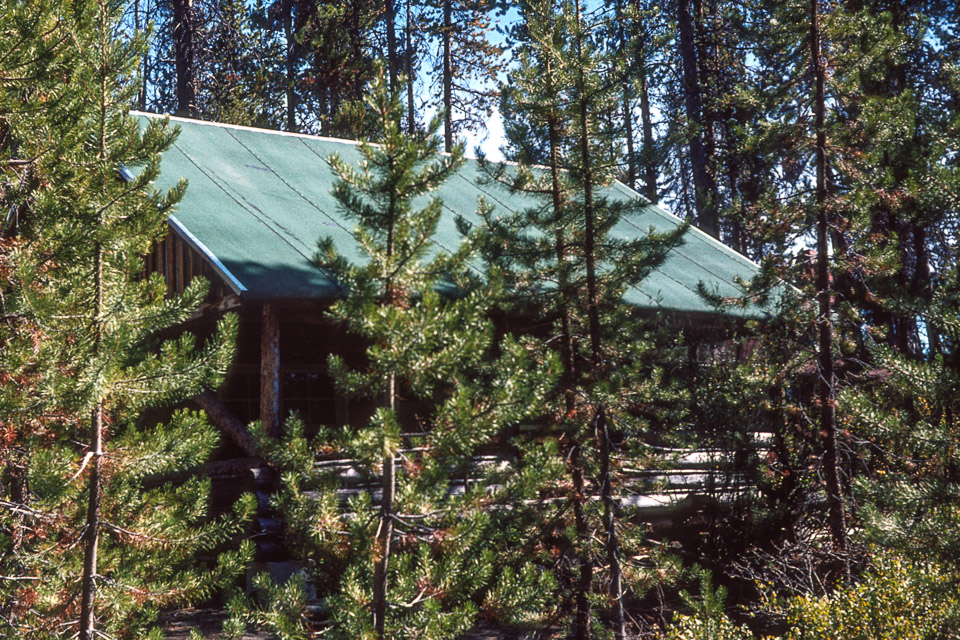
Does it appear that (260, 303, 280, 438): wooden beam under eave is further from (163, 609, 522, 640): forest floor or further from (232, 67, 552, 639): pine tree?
(232, 67, 552, 639): pine tree

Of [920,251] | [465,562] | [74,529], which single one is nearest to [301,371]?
[74,529]

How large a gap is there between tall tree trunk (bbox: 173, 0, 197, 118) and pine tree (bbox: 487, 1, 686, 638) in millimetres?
16035

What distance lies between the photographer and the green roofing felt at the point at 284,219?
10.0 meters

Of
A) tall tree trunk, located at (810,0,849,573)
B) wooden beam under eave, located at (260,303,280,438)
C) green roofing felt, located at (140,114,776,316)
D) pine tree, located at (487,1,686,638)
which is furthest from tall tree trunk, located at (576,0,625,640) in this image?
wooden beam under eave, located at (260,303,280,438)

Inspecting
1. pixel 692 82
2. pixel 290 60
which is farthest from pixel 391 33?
pixel 692 82

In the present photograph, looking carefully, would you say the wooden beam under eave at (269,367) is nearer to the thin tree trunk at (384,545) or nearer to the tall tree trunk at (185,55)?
the thin tree trunk at (384,545)

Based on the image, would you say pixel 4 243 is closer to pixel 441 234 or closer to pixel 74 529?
pixel 74 529

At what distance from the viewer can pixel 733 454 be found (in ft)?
39.2

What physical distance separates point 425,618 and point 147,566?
8.44 ft

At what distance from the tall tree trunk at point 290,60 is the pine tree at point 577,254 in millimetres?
19732

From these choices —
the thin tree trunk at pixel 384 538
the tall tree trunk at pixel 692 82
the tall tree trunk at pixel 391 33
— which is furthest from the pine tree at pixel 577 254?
the tall tree trunk at pixel 391 33

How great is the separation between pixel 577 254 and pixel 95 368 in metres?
4.59

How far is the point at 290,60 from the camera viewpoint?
2695 centimetres

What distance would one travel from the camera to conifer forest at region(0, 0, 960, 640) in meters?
5.88
